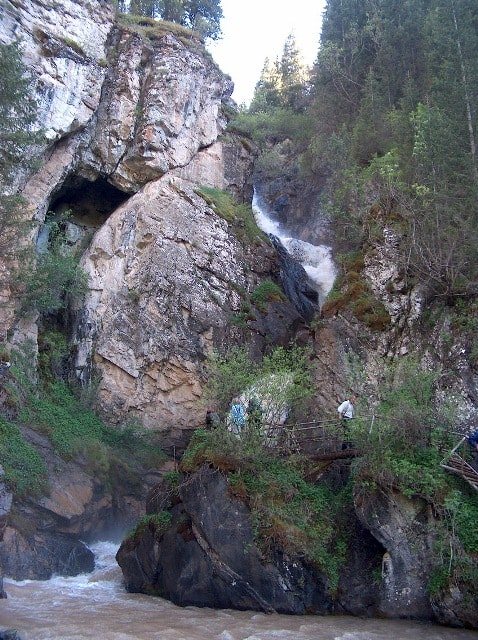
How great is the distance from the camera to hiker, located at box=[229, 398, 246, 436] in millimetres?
14586

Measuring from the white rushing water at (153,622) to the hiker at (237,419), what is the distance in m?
4.06

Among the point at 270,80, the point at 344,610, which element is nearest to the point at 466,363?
the point at 344,610

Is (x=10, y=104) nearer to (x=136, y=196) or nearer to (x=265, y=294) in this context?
(x=136, y=196)

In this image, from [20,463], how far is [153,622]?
23.1 feet

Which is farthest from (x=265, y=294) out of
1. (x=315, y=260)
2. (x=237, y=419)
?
(x=237, y=419)

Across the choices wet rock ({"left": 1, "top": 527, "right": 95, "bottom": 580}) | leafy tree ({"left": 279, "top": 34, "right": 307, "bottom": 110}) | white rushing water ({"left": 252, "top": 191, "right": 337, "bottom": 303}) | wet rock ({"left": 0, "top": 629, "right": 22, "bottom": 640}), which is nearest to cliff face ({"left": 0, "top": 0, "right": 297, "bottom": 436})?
white rushing water ({"left": 252, "top": 191, "right": 337, "bottom": 303})

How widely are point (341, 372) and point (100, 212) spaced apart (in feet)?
48.5

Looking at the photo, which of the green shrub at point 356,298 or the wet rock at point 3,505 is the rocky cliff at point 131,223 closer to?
the wet rock at point 3,505

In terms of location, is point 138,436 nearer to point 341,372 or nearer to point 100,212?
point 341,372

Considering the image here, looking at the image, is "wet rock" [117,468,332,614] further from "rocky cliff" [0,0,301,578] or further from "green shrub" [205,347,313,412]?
"rocky cliff" [0,0,301,578]

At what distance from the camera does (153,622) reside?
40.2 feet

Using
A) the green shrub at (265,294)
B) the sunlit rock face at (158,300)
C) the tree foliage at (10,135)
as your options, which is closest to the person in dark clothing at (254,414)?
the sunlit rock face at (158,300)

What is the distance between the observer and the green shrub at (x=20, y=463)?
54.6 ft

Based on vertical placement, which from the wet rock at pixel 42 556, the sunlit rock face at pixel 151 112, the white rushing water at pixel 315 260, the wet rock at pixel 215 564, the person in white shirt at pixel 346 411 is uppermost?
the sunlit rock face at pixel 151 112
